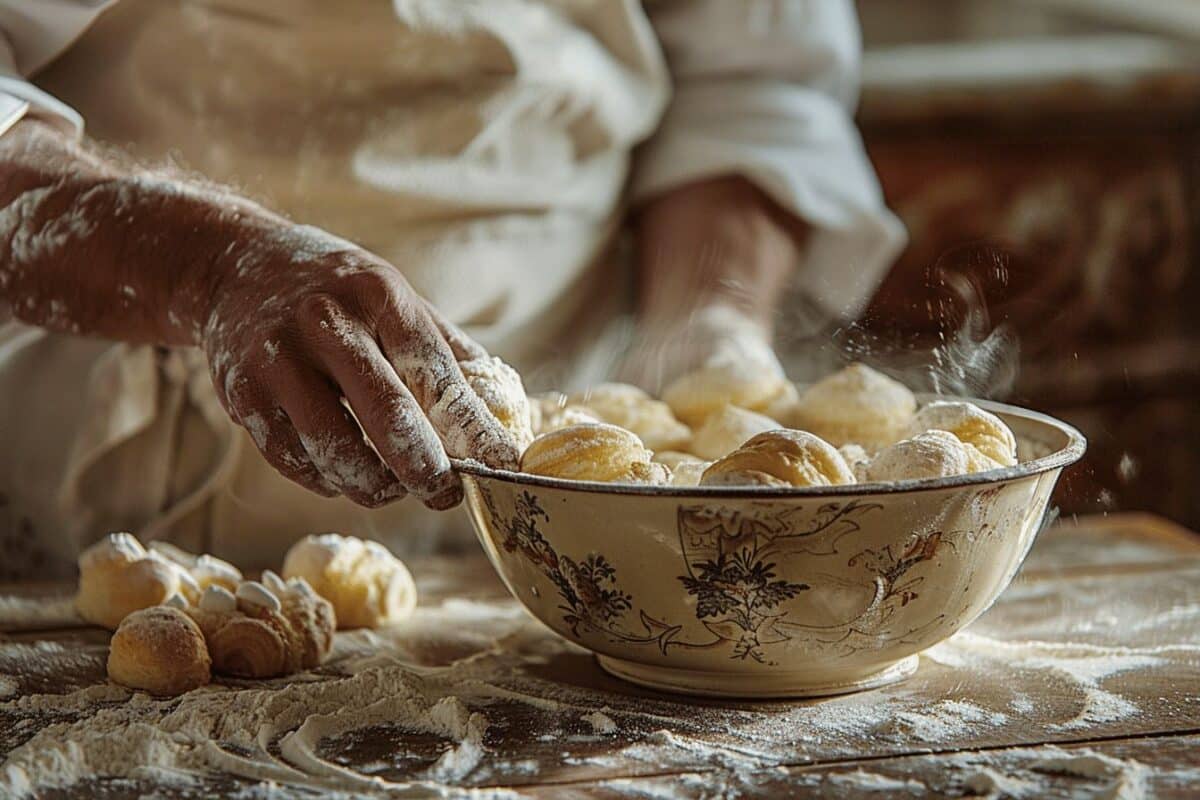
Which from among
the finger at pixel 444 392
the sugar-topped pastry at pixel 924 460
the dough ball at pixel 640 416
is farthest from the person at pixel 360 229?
the sugar-topped pastry at pixel 924 460

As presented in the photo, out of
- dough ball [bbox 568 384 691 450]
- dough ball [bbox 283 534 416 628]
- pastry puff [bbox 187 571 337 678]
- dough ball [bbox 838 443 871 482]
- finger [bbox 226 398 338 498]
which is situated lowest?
dough ball [bbox 283 534 416 628]

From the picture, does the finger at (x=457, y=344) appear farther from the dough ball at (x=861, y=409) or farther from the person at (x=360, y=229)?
the dough ball at (x=861, y=409)

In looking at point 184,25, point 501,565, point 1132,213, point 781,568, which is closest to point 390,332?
point 501,565

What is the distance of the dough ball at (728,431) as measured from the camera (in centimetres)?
85

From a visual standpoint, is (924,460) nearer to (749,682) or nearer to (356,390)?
(749,682)

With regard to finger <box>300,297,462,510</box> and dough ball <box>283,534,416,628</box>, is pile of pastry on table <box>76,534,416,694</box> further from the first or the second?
finger <box>300,297,462,510</box>

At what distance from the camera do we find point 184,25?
1.10m

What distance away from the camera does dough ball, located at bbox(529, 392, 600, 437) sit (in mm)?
868

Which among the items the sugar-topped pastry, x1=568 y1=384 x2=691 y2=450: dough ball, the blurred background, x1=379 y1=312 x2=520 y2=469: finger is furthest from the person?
the blurred background

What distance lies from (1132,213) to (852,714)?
6.38ft

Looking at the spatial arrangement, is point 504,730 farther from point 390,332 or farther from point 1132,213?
point 1132,213

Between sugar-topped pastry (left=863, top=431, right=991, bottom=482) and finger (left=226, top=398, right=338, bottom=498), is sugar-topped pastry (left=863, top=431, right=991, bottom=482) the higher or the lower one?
the higher one

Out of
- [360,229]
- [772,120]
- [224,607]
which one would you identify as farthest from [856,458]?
[772,120]

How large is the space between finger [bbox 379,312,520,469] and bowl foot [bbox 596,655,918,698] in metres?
0.15
